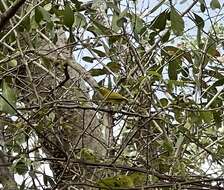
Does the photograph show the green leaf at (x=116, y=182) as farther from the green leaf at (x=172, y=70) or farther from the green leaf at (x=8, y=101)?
the green leaf at (x=172, y=70)

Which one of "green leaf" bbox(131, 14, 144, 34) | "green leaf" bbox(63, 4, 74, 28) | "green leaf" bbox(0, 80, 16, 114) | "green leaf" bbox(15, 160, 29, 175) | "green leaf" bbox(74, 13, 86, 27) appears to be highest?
"green leaf" bbox(74, 13, 86, 27)

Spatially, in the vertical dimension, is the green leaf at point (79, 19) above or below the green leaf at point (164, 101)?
above

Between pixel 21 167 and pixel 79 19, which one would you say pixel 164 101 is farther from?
pixel 21 167

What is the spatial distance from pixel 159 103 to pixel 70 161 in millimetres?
348

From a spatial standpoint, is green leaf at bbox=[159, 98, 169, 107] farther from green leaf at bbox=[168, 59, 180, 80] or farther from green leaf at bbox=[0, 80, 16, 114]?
green leaf at bbox=[0, 80, 16, 114]

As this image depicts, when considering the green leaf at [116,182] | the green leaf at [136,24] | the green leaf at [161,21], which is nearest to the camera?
the green leaf at [116,182]

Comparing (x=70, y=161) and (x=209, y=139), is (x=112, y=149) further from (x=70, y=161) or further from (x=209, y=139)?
(x=209, y=139)

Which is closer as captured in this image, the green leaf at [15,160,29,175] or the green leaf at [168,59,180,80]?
the green leaf at [15,160,29,175]

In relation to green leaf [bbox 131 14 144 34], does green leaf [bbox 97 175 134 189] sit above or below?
below

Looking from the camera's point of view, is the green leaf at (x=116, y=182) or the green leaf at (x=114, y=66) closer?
the green leaf at (x=116, y=182)

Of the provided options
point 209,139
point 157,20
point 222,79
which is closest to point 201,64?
point 222,79

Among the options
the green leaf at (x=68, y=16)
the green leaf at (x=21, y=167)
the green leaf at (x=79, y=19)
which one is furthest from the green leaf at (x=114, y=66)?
the green leaf at (x=21, y=167)

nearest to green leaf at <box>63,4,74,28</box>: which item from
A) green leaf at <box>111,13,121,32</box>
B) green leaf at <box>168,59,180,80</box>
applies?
Answer: green leaf at <box>111,13,121,32</box>

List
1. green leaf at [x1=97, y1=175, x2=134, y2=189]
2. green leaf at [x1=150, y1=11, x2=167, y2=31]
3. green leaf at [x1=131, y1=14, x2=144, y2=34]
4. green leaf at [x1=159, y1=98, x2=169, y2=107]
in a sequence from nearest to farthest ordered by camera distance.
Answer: green leaf at [x1=97, y1=175, x2=134, y2=189]
green leaf at [x1=150, y1=11, x2=167, y2=31]
green leaf at [x1=131, y1=14, x2=144, y2=34]
green leaf at [x1=159, y1=98, x2=169, y2=107]
